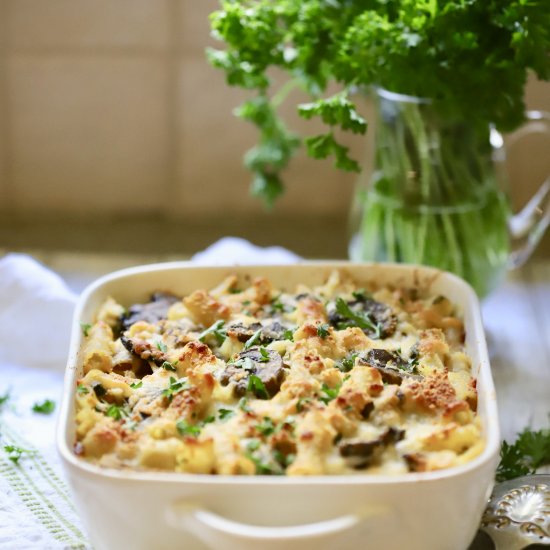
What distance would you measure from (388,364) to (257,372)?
25 centimetres

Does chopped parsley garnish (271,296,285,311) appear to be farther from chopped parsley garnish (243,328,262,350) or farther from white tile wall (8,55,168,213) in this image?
white tile wall (8,55,168,213)

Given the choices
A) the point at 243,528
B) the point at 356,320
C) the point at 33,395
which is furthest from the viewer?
the point at 33,395

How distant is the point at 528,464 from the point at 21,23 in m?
1.96

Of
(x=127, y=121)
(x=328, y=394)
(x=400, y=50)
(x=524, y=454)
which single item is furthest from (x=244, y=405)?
(x=127, y=121)

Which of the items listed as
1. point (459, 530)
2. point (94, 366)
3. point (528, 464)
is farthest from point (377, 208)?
point (459, 530)

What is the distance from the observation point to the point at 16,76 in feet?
9.73

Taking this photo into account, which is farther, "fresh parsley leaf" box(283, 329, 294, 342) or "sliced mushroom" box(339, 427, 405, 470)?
"fresh parsley leaf" box(283, 329, 294, 342)

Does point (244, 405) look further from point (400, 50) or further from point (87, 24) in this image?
point (87, 24)

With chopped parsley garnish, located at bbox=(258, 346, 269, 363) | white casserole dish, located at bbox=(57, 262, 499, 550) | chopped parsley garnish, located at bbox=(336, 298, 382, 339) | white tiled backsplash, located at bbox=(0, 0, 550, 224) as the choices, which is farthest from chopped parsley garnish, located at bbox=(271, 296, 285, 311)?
white tiled backsplash, located at bbox=(0, 0, 550, 224)

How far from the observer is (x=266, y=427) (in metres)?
1.55

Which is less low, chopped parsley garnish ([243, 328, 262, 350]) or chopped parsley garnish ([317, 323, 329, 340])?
chopped parsley garnish ([317, 323, 329, 340])

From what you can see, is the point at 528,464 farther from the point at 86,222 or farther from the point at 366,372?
the point at 86,222

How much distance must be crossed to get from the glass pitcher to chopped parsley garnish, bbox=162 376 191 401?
830mm

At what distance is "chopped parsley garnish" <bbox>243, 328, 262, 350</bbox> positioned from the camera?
183 centimetres
